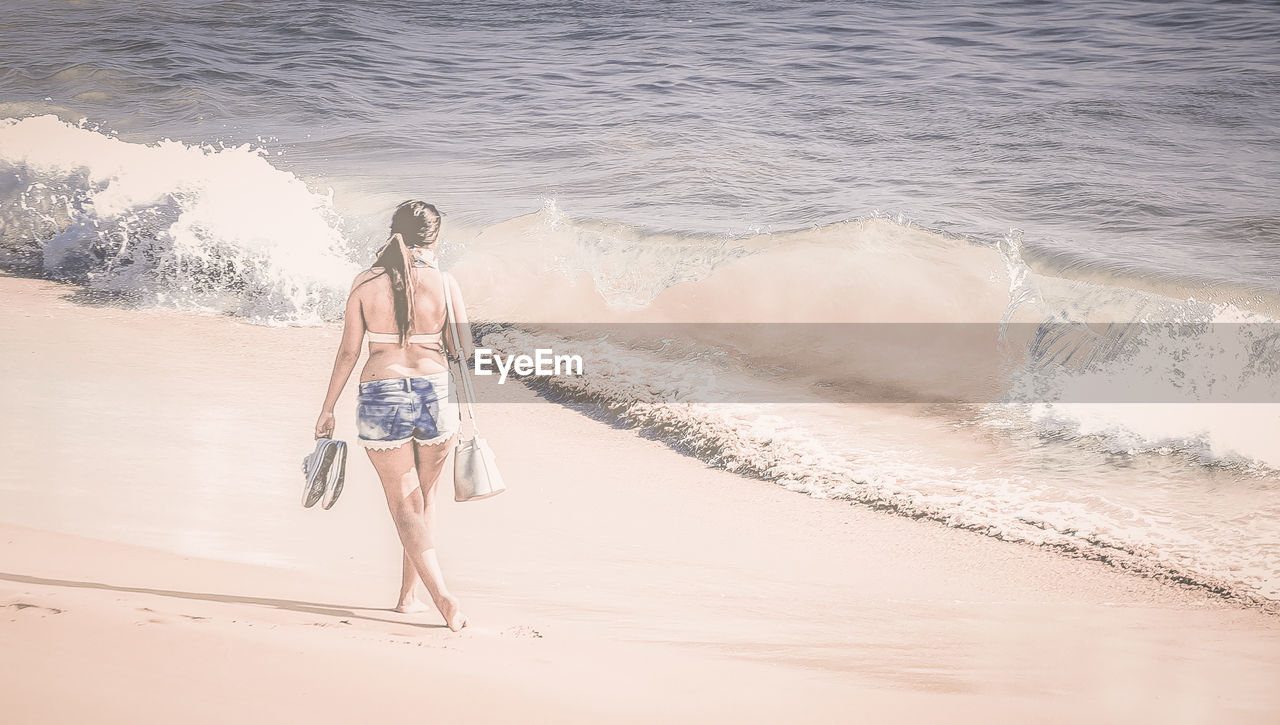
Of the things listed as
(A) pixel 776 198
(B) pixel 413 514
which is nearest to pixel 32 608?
(B) pixel 413 514

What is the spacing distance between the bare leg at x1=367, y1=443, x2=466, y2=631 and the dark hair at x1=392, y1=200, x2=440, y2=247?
413 mm

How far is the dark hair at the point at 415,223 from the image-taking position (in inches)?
72.5

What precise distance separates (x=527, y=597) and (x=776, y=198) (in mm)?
4316

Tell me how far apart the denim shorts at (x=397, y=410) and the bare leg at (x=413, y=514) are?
0.03 metres

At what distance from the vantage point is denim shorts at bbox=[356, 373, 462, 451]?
1.81 metres

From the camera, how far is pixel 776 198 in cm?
596

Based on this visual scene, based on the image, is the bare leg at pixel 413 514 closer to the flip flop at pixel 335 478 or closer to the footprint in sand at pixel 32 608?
the flip flop at pixel 335 478

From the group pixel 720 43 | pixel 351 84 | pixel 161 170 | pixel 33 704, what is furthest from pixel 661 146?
pixel 33 704

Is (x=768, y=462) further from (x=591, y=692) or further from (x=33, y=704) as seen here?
(x=33, y=704)

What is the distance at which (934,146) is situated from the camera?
6.58 meters

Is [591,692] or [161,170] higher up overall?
[161,170]

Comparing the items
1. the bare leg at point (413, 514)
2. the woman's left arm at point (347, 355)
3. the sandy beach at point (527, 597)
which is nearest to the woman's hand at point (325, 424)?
the woman's left arm at point (347, 355)

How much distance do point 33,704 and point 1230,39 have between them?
8576 millimetres

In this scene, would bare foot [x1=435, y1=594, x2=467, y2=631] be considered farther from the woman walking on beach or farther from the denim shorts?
the denim shorts
